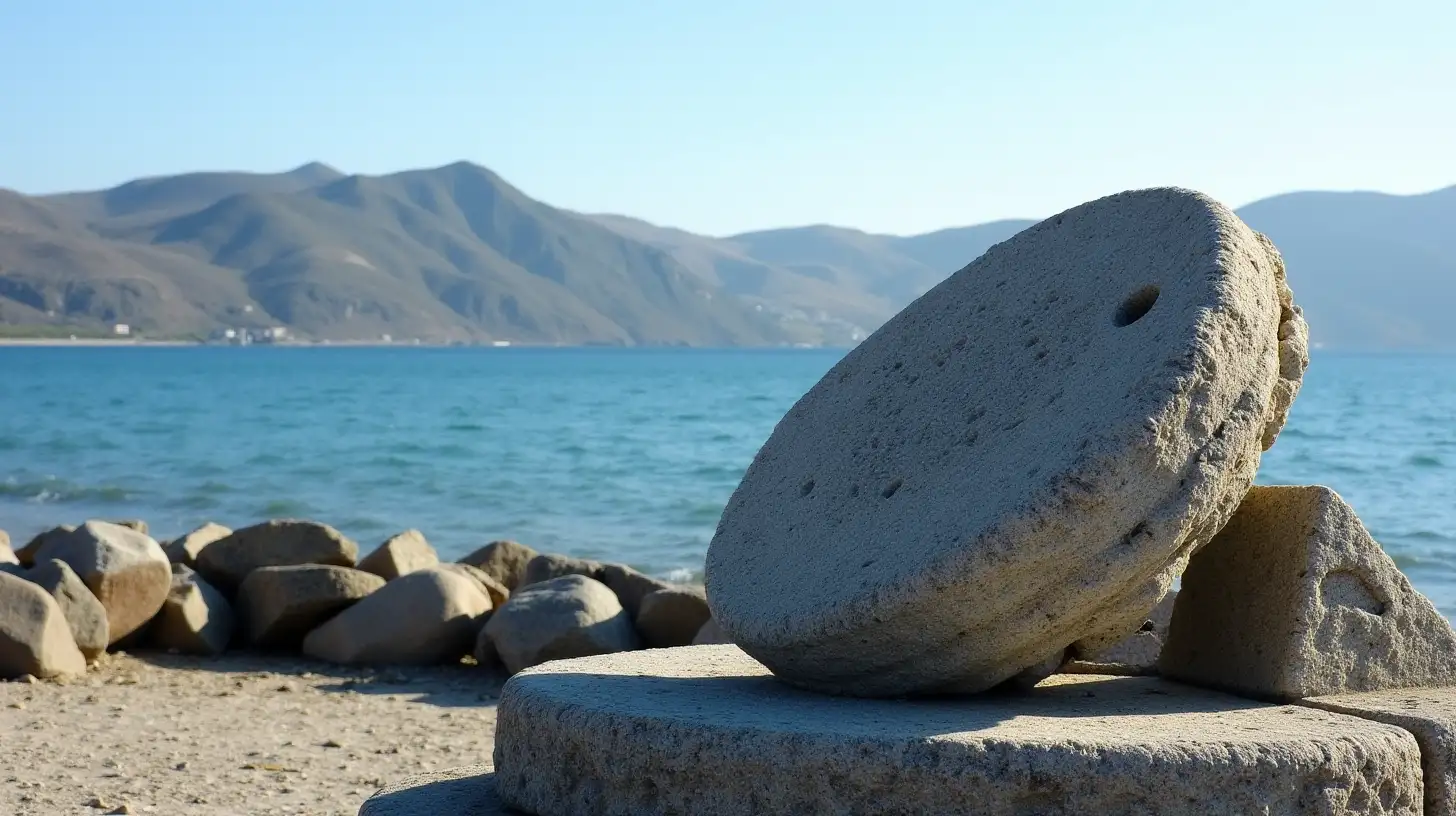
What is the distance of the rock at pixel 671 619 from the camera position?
8.13 meters

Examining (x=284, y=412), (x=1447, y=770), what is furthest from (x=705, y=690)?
(x=284, y=412)

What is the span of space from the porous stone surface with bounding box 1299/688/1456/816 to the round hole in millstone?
974 millimetres

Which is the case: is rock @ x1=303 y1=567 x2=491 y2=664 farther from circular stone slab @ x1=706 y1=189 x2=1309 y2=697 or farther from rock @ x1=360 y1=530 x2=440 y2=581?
circular stone slab @ x1=706 y1=189 x2=1309 y2=697

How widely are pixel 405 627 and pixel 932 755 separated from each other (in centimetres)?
547

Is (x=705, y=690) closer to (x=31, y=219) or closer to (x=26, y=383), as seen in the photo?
(x=26, y=383)

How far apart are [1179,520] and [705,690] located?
1.18 meters

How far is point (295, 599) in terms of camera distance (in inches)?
320

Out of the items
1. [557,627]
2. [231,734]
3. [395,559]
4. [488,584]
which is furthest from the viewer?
[395,559]

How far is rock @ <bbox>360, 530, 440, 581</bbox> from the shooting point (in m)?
9.36

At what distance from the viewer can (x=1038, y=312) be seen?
3764 mm

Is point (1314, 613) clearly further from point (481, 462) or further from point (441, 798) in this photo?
point (481, 462)

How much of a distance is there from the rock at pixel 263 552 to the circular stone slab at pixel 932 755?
579 centimetres

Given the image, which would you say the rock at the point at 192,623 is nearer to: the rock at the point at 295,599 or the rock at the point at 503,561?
the rock at the point at 295,599

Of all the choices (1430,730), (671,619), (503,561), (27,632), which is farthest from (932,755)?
(503,561)
